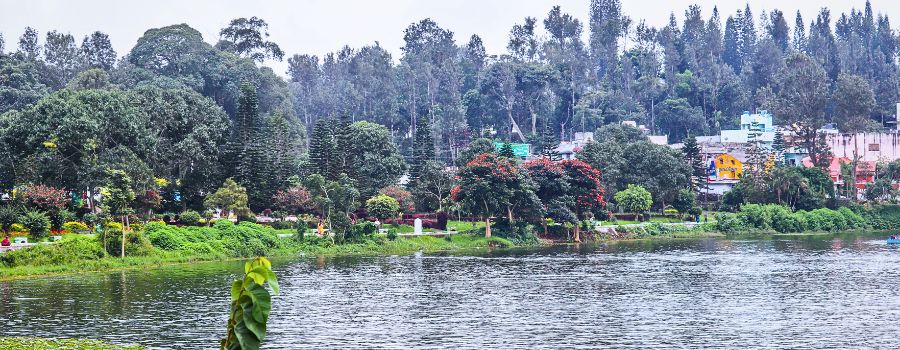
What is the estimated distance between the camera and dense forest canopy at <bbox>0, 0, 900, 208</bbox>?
78625 mm

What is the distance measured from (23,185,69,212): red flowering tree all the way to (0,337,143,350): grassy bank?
36279 millimetres


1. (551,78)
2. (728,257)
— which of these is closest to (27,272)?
(728,257)

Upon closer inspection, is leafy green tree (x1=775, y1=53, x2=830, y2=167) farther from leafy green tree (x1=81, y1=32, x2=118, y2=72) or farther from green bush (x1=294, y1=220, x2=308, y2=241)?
leafy green tree (x1=81, y1=32, x2=118, y2=72)

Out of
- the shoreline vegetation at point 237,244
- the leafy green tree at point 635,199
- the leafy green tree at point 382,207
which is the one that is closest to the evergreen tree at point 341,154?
the leafy green tree at point 382,207

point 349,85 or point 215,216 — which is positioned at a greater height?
point 349,85

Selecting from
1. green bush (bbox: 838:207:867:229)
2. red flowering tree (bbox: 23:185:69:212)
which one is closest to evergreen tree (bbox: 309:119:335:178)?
red flowering tree (bbox: 23:185:69:212)

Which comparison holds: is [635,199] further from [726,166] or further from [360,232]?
[726,166]

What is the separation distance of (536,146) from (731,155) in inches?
1104

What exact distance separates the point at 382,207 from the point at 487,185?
939 centimetres

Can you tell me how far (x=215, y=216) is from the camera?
8400 centimetres

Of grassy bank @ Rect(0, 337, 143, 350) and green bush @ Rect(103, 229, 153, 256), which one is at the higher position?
green bush @ Rect(103, 229, 153, 256)

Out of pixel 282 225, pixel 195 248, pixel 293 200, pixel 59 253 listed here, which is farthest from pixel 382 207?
pixel 59 253

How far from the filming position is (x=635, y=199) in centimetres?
10075

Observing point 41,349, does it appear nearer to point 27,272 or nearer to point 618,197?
point 27,272
